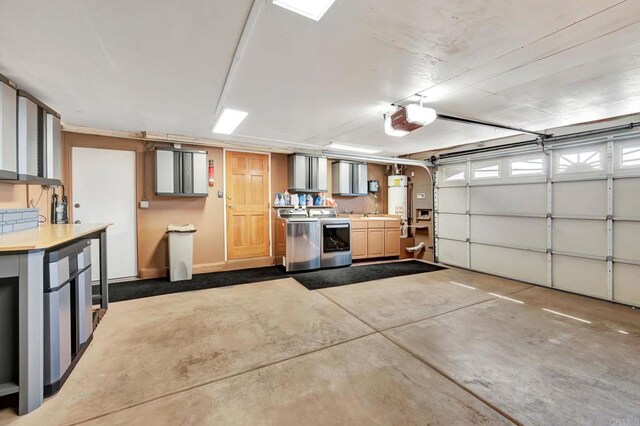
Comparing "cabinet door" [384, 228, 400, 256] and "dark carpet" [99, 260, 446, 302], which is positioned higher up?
"cabinet door" [384, 228, 400, 256]

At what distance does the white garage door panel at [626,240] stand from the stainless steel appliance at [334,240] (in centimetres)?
409

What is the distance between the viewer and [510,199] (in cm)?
484

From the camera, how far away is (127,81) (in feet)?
8.48

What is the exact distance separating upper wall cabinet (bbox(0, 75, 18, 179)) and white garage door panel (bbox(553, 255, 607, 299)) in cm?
689

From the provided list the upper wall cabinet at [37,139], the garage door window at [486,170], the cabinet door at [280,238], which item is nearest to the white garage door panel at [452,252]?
the garage door window at [486,170]

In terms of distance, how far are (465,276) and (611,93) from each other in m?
3.28

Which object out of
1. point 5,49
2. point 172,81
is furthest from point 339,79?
point 5,49

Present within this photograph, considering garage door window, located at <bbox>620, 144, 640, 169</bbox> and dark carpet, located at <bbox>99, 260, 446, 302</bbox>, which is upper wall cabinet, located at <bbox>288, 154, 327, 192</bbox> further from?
garage door window, located at <bbox>620, 144, 640, 169</bbox>

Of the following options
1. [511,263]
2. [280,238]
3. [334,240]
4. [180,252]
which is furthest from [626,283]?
[180,252]

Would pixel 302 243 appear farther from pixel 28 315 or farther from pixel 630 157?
pixel 630 157

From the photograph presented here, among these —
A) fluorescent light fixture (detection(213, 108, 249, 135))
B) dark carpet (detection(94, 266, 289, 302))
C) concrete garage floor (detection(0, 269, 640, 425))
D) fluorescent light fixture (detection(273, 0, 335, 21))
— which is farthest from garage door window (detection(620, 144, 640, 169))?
dark carpet (detection(94, 266, 289, 302))

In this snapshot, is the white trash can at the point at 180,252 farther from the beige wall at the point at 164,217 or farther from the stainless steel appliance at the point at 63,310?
the stainless steel appliance at the point at 63,310

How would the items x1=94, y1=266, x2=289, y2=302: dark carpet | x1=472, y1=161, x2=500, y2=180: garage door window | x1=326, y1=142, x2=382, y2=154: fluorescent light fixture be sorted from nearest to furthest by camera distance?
x1=94, y1=266, x2=289, y2=302: dark carpet < x1=472, y1=161, x2=500, y2=180: garage door window < x1=326, y1=142, x2=382, y2=154: fluorescent light fixture

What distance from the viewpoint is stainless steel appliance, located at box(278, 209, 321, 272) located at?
5285 mm
